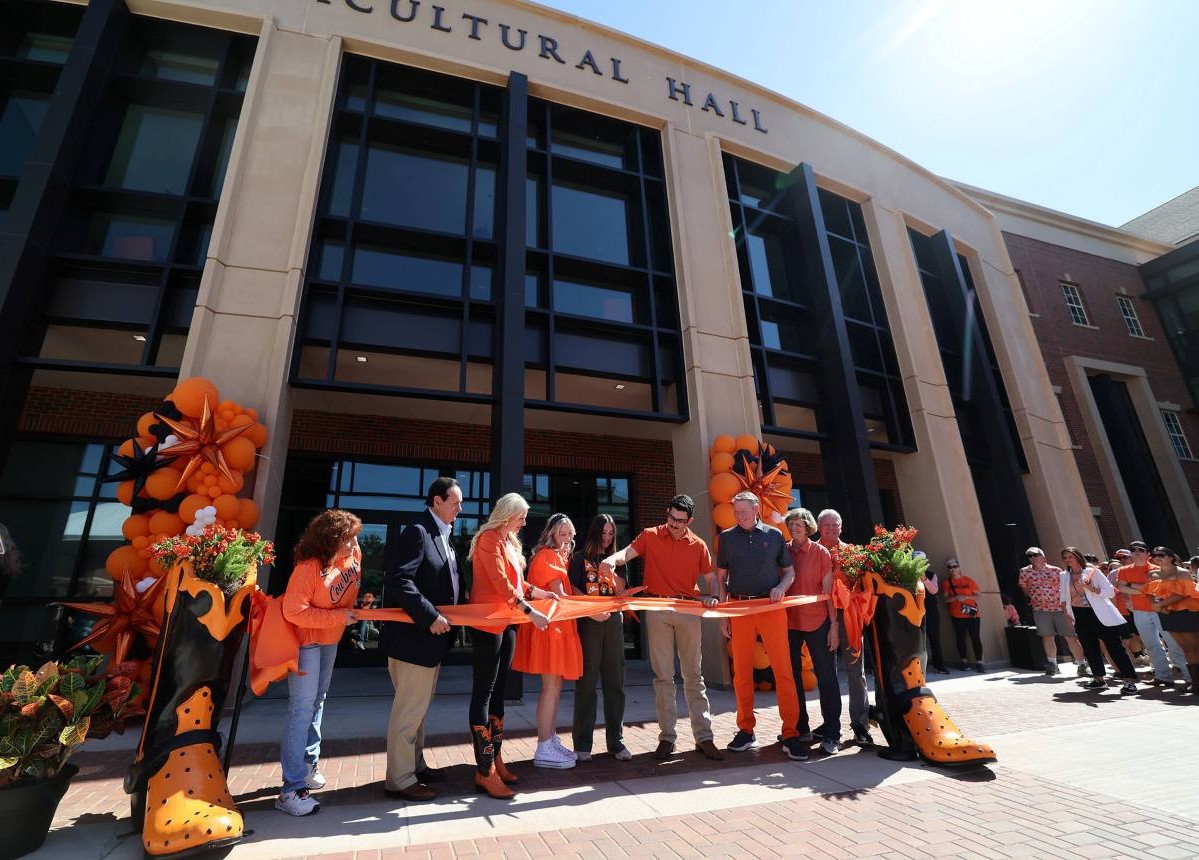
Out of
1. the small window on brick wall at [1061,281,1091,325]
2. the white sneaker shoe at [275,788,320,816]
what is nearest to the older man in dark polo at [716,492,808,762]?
the white sneaker shoe at [275,788,320,816]

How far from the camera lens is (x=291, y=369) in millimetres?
7832

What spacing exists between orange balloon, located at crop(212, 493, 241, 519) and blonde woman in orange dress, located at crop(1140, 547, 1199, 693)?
11.9 m

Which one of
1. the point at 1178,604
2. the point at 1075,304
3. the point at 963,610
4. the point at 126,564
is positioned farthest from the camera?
the point at 1075,304

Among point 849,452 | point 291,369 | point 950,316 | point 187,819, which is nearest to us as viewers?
point 187,819

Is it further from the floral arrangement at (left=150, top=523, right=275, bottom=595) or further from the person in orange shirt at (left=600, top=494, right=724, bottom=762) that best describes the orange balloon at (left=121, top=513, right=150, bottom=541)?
the person in orange shirt at (left=600, top=494, right=724, bottom=762)

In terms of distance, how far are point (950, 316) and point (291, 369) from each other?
15406 millimetres

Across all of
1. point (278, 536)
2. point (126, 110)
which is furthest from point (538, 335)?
point (126, 110)

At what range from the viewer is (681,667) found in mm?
4645

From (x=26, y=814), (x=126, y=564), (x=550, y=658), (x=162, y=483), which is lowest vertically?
(x=26, y=814)

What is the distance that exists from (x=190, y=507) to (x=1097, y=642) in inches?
474

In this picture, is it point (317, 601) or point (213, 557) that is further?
point (317, 601)

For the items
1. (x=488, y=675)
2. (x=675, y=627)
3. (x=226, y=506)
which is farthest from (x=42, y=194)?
(x=675, y=627)

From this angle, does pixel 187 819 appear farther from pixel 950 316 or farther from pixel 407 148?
pixel 950 316

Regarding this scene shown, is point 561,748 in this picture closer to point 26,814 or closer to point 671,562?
point 671,562
